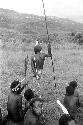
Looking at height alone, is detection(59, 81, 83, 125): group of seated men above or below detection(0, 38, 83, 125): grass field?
above

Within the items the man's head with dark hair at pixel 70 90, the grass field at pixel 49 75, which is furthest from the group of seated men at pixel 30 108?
the grass field at pixel 49 75

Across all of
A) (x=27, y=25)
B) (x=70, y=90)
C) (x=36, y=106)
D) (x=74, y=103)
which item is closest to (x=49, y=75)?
(x=74, y=103)

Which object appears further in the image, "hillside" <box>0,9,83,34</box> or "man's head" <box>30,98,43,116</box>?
"hillside" <box>0,9,83,34</box>

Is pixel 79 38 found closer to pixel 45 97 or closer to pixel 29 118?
pixel 45 97

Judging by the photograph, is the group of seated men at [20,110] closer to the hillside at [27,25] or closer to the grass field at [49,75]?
the grass field at [49,75]

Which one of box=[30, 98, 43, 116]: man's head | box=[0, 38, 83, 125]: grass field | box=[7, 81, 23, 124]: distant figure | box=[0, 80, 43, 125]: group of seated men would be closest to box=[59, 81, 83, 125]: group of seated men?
box=[0, 38, 83, 125]: grass field

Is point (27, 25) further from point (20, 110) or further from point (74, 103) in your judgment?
point (20, 110)

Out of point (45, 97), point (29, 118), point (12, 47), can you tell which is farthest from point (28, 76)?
point (12, 47)

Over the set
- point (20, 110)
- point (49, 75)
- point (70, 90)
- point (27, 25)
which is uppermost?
point (70, 90)

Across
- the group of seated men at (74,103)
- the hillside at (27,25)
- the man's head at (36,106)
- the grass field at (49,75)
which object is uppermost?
the man's head at (36,106)

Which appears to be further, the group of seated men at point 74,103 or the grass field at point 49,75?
the grass field at point 49,75

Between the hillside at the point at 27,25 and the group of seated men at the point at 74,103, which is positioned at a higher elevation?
the group of seated men at the point at 74,103

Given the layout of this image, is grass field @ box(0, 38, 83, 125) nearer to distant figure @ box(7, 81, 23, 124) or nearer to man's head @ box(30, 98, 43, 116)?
distant figure @ box(7, 81, 23, 124)

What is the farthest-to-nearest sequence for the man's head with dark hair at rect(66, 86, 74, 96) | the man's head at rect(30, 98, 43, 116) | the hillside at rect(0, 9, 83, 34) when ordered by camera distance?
the hillside at rect(0, 9, 83, 34)
the man's head with dark hair at rect(66, 86, 74, 96)
the man's head at rect(30, 98, 43, 116)
